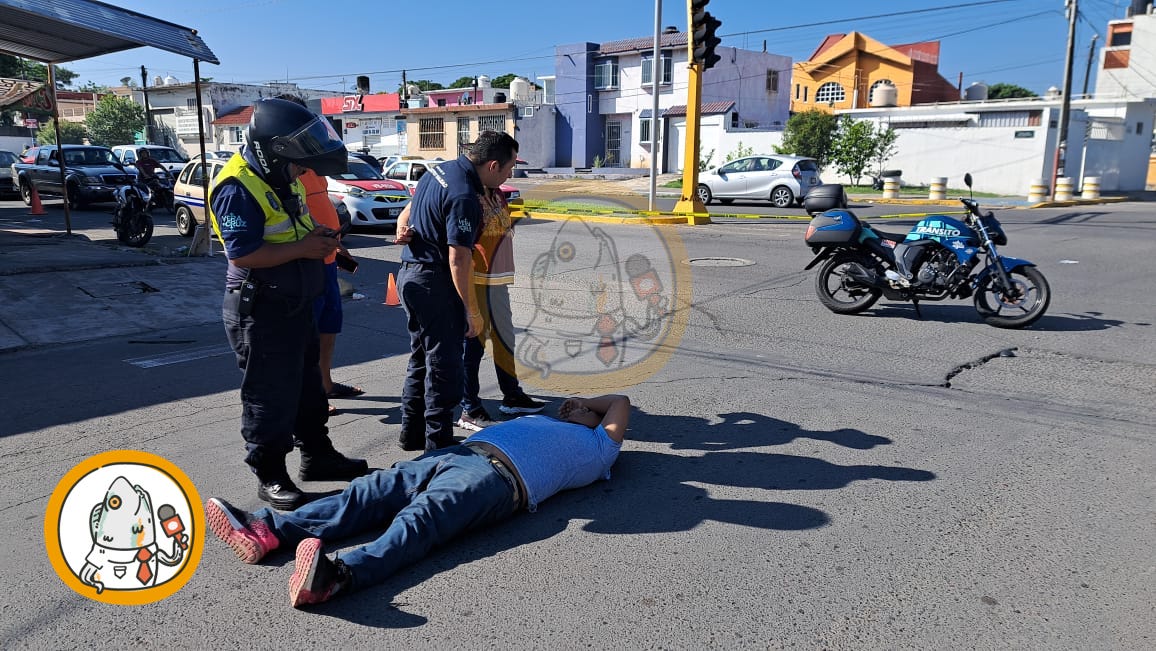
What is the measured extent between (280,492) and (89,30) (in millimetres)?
9701

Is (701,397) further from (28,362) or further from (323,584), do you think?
(28,362)

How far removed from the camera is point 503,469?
3455mm

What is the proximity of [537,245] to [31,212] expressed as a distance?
14.1 metres

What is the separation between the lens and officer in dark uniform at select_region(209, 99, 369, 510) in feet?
11.3

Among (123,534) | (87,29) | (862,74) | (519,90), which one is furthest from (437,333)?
(862,74)

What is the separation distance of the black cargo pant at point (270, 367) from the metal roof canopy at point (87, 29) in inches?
339

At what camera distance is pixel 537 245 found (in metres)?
14.0

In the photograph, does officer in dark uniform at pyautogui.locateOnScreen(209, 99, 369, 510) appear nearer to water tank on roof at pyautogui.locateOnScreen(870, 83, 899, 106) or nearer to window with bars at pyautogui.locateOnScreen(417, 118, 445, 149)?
water tank on roof at pyautogui.locateOnScreen(870, 83, 899, 106)

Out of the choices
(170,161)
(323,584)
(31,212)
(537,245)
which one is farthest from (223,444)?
(170,161)

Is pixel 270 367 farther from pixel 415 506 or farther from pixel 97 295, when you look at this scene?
pixel 97 295

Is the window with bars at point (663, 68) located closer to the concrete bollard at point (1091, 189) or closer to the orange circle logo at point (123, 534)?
the concrete bollard at point (1091, 189)

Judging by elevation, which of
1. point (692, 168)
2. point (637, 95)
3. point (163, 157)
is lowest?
point (692, 168)

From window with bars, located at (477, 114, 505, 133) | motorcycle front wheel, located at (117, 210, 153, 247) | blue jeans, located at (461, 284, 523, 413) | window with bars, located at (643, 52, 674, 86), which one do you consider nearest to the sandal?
blue jeans, located at (461, 284, 523, 413)

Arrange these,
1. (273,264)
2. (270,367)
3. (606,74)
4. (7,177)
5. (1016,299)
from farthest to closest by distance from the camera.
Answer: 1. (606,74)
2. (7,177)
3. (1016,299)
4. (270,367)
5. (273,264)
